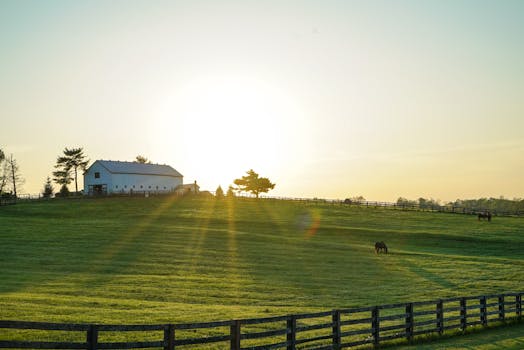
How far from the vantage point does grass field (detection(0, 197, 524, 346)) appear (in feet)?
91.4

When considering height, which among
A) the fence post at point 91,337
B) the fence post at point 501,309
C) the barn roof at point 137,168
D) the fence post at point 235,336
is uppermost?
the barn roof at point 137,168

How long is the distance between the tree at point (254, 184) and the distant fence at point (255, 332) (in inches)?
4544

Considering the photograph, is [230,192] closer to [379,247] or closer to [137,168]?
Result: [137,168]

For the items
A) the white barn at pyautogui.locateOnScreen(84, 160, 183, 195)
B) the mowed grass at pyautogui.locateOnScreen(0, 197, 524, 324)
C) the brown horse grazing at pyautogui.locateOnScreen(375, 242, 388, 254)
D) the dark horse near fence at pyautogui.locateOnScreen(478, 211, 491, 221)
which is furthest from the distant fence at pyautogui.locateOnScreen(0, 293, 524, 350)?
the white barn at pyautogui.locateOnScreen(84, 160, 183, 195)

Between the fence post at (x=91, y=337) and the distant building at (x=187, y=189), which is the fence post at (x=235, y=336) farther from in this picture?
the distant building at (x=187, y=189)

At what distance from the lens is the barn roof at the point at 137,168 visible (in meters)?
117

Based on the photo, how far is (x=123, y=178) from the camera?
4606 inches

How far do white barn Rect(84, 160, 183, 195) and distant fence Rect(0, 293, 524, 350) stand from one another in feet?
311

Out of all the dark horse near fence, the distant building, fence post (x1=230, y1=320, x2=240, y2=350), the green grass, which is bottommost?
the green grass

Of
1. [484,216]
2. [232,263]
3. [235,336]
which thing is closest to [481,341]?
[235,336]

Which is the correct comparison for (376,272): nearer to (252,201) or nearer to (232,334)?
(232,334)

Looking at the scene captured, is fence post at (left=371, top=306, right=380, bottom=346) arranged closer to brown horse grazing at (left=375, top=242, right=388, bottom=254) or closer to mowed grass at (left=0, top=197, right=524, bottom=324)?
mowed grass at (left=0, top=197, right=524, bottom=324)

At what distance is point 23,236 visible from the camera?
5484cm

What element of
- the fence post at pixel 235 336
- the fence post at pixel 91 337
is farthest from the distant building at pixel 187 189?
the fence post at pixel 91 337
